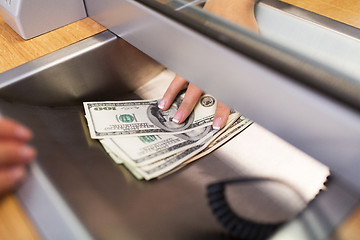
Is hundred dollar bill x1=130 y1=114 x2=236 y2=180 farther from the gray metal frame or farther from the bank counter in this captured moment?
the gray metal frame

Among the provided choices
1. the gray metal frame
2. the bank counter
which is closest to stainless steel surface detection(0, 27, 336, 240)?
the bank counter

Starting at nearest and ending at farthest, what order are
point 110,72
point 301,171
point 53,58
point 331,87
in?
point 331,87
point 301,171
point 53,58
point 110,72

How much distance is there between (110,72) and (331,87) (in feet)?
2.08

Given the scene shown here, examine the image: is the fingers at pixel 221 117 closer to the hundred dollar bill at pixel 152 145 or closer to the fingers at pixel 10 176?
the hundred dollar bill at pixel 152 145

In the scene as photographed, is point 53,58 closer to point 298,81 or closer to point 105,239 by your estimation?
point 105,239

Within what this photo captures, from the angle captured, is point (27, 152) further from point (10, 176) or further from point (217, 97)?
point (217, 97)

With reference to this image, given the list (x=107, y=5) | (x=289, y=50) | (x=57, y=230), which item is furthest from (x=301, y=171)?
(x=107, y=5)

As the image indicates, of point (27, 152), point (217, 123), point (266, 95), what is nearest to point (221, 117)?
point (217, 123)

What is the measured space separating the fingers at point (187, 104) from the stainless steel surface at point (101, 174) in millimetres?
136

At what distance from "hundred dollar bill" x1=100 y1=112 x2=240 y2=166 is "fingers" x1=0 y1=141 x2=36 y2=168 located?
20 cm

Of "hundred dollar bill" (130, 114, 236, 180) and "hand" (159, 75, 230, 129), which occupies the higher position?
"hand" (159, 75, 230, 129)

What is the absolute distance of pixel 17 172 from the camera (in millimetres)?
497

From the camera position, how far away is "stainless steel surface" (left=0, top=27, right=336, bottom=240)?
1.63ft

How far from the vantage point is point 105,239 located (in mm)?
472
